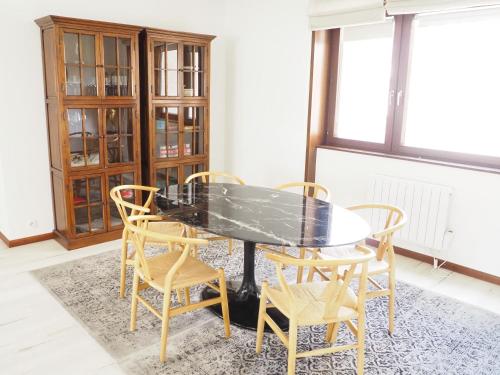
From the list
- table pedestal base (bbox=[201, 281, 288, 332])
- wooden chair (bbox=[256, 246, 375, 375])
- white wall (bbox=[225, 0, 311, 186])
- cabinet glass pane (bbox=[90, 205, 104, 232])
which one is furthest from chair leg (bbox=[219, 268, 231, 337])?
white wall (bbox=[225, 0, 311, 186])

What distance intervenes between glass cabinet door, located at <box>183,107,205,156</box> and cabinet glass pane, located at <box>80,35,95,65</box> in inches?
42.2

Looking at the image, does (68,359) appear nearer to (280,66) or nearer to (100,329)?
(100,329)

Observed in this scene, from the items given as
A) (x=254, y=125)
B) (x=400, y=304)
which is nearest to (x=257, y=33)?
(x=254, y=125)

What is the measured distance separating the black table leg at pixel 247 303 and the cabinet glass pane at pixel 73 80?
2.08 metres

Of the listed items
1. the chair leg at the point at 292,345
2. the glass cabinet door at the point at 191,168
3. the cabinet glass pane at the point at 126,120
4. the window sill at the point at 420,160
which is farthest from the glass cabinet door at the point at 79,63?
the chair leg at the point at 292,345

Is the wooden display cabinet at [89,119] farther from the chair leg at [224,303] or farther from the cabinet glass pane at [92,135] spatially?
the chair leg at [224,303]

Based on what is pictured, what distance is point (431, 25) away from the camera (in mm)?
3623

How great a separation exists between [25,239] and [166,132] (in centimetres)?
167

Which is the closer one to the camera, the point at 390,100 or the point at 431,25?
the point at 431,25

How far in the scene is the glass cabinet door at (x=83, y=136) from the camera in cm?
372

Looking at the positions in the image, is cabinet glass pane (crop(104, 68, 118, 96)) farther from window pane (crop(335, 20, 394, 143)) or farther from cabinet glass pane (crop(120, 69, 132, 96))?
window pane (crop(335, 20, 394, 143))

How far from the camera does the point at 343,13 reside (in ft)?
12.7

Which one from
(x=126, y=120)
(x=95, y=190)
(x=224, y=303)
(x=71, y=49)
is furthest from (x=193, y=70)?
(x=224, y=303)

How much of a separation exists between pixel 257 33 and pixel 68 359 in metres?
3.72
